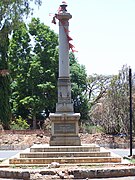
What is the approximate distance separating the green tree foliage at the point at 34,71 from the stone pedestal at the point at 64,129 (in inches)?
875

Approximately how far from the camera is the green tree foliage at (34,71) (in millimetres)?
43719

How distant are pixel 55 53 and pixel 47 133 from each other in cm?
1073

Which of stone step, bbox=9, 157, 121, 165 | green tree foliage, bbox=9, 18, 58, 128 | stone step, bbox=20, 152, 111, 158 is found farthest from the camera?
green tree foliage, bbox=9, 18, 58, 128

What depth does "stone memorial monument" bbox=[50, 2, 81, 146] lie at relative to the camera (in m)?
20.8

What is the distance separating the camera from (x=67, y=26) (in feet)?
72.5

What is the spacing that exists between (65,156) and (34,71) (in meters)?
26.2

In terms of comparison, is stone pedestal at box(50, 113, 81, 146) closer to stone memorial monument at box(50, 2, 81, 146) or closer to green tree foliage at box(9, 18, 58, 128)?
stone memorial monument at box(50, 2, 81, 146)

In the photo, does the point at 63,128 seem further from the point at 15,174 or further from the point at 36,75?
the point at 36,75

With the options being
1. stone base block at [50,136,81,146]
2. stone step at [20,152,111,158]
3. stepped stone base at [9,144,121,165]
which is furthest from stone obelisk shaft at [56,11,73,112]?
stone step at [20,152,111,158]

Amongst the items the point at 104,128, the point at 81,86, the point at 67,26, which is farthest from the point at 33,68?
the point at 67,26

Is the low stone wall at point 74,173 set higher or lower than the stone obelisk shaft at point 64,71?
lower

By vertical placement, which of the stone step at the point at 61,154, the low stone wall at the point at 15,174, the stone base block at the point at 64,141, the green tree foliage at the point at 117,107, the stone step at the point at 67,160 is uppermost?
the green tree foliage at the point at 117,107

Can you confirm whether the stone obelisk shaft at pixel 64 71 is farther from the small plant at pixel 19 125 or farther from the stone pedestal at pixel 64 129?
the small plant at pixel 19 125

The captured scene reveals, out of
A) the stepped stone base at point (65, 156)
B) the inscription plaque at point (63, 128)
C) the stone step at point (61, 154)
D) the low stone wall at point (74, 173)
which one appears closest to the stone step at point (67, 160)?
the stepped stone base at point (65, 156)
